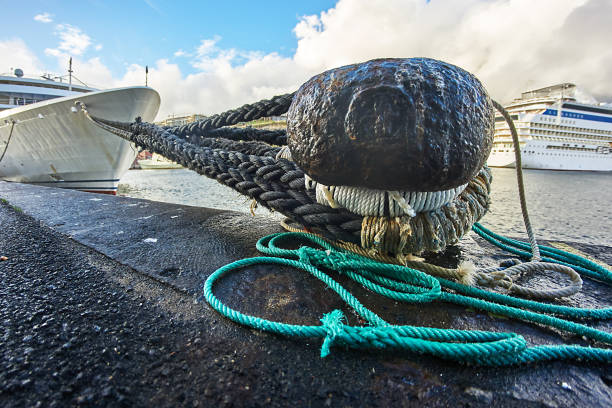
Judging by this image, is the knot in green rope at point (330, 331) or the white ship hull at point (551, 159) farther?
the white ship hull at point (551, 159)

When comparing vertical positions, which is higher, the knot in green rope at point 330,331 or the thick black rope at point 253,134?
the thick black rope at point 253,134

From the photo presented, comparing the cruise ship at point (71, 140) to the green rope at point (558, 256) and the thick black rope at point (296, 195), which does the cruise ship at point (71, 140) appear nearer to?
the thick black rope at point (296, 195)

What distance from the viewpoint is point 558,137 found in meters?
28.6

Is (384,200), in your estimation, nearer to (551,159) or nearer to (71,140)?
(71,140)

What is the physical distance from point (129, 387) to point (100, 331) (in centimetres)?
22

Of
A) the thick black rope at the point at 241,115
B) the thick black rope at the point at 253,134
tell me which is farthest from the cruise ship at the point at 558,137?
the thick black rope at the point at 241,115

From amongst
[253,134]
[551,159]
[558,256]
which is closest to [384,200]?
[558,256]

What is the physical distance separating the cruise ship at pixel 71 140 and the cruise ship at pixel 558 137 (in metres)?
30.3

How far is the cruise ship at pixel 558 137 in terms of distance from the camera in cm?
2769

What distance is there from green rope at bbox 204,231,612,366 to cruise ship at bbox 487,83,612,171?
31563 millimetres

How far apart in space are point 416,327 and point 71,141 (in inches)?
315

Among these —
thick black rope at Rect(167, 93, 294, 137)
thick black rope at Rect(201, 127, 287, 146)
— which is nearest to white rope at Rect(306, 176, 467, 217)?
thick black rope at Rect(167, 93, 294, 137)

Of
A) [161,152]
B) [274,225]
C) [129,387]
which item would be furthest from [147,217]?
[129,387]

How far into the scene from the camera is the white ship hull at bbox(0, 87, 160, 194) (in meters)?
5.62
